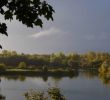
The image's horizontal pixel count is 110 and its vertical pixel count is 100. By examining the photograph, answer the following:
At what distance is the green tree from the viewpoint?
353cm

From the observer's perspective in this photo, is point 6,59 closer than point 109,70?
No

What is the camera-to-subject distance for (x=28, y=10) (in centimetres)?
352

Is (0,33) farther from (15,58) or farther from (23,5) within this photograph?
(15,58)

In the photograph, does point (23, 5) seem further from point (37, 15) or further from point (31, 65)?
point (31, 65)

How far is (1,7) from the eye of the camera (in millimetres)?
3572

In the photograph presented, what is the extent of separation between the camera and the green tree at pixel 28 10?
11.6 ft

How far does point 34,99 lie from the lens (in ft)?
41.2

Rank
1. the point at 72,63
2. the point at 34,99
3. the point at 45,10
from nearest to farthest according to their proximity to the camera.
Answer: the point at 45,10, the point at 34,99, the point at 72,63

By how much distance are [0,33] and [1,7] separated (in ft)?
0.94

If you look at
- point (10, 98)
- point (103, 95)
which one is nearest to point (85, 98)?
point (103, 95)

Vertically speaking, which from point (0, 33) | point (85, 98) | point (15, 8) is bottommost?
point (85, 98)

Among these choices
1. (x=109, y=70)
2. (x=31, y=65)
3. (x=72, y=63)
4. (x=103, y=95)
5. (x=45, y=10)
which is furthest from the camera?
(x=72, y=63)

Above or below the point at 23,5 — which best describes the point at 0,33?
below

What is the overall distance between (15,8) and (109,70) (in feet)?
308
